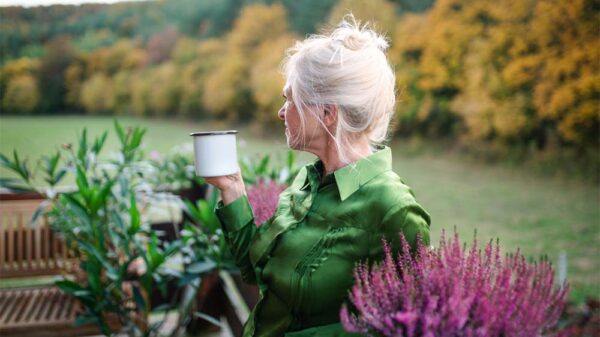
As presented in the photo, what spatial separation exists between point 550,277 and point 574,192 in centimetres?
413

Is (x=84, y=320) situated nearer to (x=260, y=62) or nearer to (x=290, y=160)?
(x=290, y=160)

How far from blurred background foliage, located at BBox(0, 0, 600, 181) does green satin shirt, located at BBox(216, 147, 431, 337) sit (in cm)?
380

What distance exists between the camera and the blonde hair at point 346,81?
3.79 ft

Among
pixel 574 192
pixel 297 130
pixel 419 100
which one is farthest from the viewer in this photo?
pixel 419 100

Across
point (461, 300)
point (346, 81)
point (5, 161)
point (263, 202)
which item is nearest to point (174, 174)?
point (5, 161)

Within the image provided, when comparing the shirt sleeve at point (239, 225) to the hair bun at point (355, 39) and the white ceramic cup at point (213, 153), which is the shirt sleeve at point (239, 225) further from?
the hair bun at point (355, 39)

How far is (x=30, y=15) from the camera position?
602 centimetres

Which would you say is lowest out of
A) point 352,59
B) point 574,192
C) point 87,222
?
point 574,192

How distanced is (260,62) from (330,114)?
193 inches

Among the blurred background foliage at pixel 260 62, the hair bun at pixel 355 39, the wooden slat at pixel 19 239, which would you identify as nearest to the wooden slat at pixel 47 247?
the wooden slat at pixel 19 239

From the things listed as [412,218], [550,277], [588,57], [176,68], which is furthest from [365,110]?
[176,68]

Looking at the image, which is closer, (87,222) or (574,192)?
(87,222)

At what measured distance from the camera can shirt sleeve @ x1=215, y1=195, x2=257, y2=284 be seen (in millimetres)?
1320

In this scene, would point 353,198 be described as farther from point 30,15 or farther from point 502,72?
point 30,15
